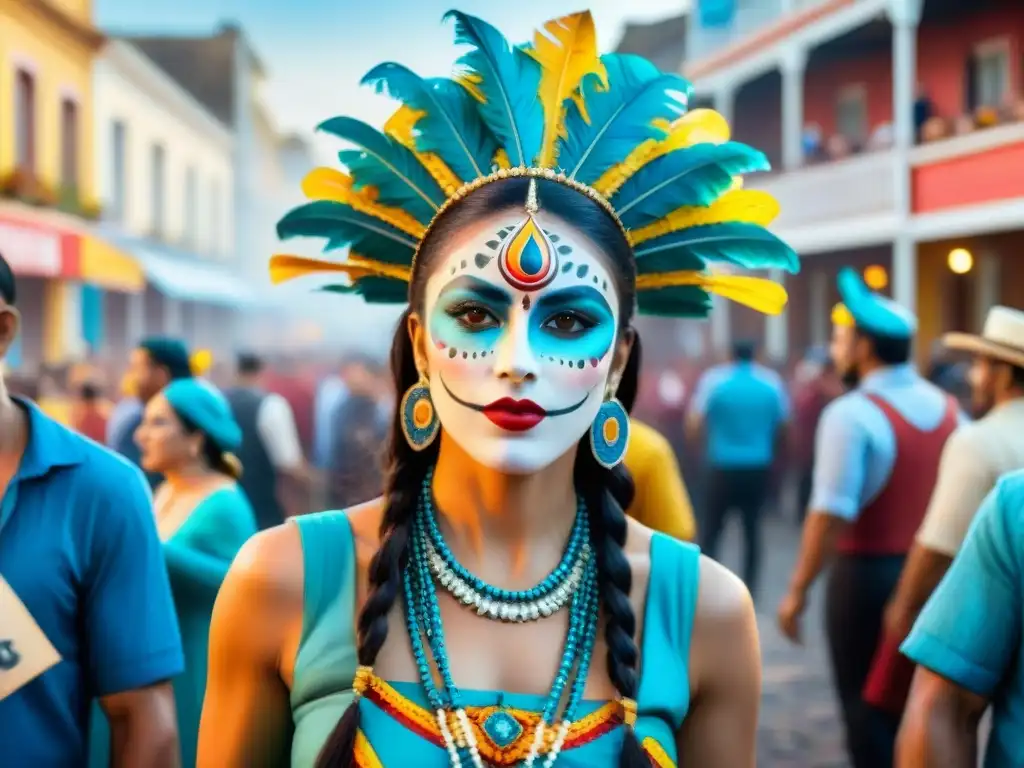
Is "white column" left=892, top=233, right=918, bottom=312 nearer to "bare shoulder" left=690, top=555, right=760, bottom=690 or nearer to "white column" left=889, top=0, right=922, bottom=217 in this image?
"white column" left=889, top=0, right=922, bottom=217

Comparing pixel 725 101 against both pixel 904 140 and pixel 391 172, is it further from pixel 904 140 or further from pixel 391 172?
pixel 391 172

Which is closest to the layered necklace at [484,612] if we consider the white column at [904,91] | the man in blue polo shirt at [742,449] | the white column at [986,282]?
the man in blue polo shirt at [742,449]

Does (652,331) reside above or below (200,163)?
below

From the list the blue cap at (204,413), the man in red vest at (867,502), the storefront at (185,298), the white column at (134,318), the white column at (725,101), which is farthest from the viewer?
the white column at (725,101)

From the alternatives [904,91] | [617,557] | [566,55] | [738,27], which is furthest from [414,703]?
[738,27]

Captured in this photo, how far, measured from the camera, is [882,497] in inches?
187

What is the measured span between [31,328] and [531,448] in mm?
13191

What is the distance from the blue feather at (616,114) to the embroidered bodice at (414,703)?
0.75 m

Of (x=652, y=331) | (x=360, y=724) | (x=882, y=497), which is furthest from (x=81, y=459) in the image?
(x=652, y=331)

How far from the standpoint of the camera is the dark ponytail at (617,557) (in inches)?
77.1

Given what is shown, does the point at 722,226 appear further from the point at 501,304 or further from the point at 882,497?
the point at 882,497

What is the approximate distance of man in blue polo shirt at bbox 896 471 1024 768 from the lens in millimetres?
2340

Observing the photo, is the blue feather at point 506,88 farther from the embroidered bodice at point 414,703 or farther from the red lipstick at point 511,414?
the embroidered bodice at point 414,703

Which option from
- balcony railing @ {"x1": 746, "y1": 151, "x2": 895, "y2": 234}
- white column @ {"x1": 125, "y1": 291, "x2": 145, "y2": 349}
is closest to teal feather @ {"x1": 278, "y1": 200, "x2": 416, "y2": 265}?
balcony railing @ {"x1": 746, "y1": 151, "x2": 895, "y2": 234}
